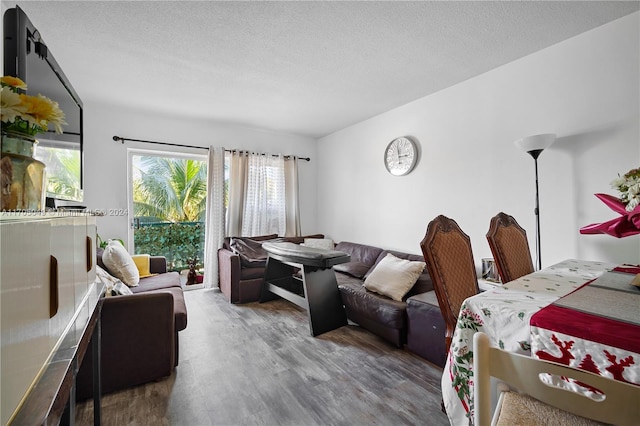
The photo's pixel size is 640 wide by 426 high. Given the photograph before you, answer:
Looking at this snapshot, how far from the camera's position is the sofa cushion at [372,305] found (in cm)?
234

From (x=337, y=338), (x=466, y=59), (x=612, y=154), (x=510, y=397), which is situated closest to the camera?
(x=510, y=397)

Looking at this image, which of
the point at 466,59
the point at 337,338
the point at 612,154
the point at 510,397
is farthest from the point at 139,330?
the point at 612,154

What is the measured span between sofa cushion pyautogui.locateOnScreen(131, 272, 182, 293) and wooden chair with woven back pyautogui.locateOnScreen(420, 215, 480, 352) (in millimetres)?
2419

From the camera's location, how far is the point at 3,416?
410 mm

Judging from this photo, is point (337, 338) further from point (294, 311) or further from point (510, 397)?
point (510, 397)

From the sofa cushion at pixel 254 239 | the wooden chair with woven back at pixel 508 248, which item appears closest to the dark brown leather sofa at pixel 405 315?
the wooden chair with woven back at pixel 508 248

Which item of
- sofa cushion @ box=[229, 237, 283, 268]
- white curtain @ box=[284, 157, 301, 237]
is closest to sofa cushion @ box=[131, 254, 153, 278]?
sofa cushion @ box=[229, 237, 283, 268]

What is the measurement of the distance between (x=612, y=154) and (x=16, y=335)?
3.03m

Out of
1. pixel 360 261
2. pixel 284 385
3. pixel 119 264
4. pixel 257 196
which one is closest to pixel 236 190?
pixel 257 196

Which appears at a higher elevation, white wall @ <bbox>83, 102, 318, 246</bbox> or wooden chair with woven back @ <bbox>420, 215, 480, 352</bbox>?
white wall @ <bbox>83, 102, 318, 246</bbox>

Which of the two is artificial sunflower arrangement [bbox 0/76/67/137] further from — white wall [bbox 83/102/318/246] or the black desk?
white wall [bbox 83/102/318/246]

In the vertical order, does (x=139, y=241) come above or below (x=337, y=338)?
above

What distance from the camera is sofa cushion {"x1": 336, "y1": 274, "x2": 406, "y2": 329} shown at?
2.34 m

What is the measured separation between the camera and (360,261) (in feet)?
12.1
